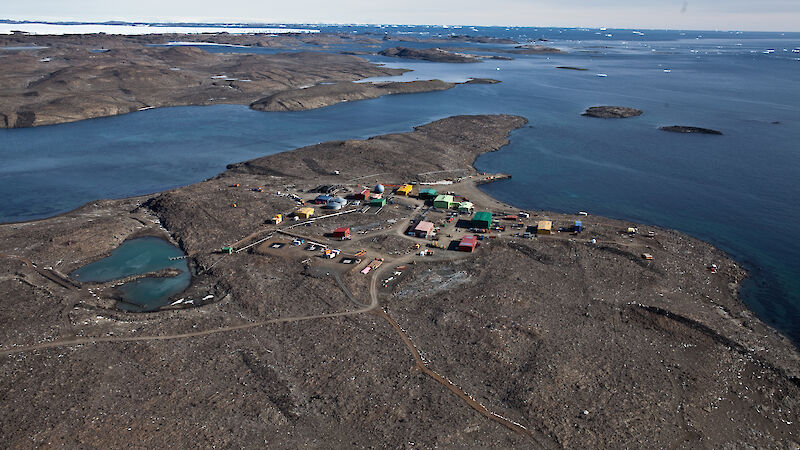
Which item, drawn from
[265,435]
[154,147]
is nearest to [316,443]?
→ [265,435]

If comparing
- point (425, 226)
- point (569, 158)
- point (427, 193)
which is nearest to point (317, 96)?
point (569, 158)

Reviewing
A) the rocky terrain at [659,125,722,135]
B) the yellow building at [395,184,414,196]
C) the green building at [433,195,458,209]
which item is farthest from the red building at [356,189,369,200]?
the rocky terrain at [659,125,722,135]

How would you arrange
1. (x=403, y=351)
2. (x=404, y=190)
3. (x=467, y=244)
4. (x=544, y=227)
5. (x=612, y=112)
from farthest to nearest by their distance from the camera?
1. (x=612, y=112)
2. (x=404, y=190)
3. (x=544, y=227)
4. (x=467, y=244)
5. (x=403, y=351)

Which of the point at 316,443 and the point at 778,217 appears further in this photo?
the point at 778,217

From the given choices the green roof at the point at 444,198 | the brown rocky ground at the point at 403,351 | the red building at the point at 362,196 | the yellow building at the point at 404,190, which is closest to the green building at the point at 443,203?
the green roof at the point at 444,198

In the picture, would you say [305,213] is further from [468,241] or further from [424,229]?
[468,241]

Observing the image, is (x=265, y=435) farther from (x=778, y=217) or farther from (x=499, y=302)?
(x=778, y=217)
